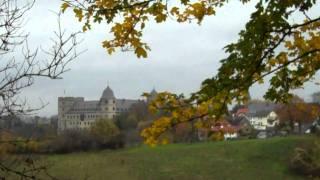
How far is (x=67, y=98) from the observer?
28.6 ft

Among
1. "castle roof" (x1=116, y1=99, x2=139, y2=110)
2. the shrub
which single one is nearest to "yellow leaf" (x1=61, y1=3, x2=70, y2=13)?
the shrub

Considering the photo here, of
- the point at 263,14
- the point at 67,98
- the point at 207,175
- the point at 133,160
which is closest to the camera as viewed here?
the point at 263,14

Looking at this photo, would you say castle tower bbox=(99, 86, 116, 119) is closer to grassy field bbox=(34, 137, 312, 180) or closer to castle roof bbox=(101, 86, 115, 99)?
castle roof bbox=(101, 86, 115, 99)

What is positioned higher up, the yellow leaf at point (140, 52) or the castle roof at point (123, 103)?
the castle roof at point (123, 103)

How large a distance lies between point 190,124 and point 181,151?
65.7m

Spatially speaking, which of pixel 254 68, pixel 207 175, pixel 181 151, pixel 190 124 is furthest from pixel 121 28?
pixel 181 151

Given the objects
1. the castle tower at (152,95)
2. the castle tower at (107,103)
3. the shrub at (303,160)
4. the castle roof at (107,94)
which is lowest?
the shrub at (303,160)

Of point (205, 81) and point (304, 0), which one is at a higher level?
point (304, 0)

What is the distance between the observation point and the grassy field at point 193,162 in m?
55.5

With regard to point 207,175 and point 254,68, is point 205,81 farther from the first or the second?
point 207,175

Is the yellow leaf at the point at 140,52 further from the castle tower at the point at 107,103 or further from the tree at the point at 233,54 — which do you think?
the castle tower at the point at 107,103

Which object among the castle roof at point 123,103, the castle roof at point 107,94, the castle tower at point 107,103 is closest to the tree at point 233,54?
the castle tower at point 107,103

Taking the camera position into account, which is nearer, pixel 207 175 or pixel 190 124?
pixel 190 124

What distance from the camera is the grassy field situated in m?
55.5
